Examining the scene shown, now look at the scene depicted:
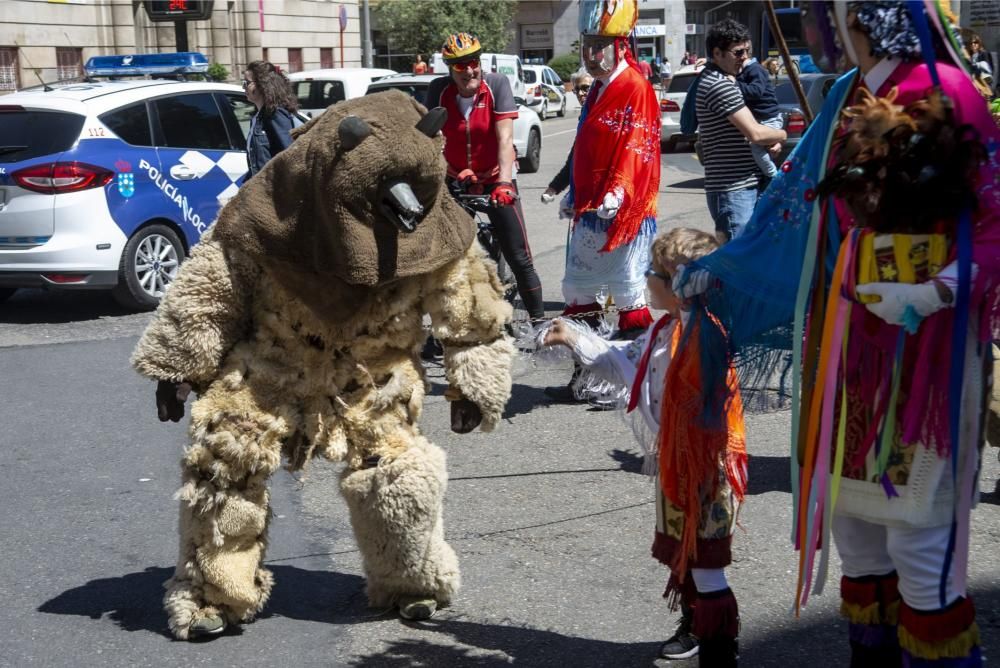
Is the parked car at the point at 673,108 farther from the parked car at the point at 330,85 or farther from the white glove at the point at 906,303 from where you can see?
the white glove at the point at 906,303

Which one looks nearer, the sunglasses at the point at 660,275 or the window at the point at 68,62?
the sunglasses at the point at 660,275

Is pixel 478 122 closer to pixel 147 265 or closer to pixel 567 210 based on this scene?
pixel 567 210

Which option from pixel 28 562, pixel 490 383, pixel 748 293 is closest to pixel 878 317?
pixel 748 293

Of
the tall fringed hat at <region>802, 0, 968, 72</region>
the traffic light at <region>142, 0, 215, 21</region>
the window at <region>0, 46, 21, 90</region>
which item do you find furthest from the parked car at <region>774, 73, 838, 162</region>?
the window at <region>0, 46, 21, 90</region>

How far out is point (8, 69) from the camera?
25.7 m

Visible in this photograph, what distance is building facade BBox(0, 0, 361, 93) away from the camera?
25938mm

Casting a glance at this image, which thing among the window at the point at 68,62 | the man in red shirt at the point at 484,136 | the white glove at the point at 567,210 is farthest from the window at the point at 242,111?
the window at the point at 68,62

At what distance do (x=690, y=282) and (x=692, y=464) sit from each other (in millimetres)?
494

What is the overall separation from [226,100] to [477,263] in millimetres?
6802

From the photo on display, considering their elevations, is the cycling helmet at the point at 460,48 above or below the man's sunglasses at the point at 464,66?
above

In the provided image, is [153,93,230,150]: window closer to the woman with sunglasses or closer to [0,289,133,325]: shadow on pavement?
[0,289,133,325]: shadow on pavement

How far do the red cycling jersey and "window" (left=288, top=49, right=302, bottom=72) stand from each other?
96.6 feet

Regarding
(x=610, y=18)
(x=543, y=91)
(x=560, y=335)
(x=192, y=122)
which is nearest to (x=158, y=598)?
(x=560, y=335)

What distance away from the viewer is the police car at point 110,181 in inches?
335
